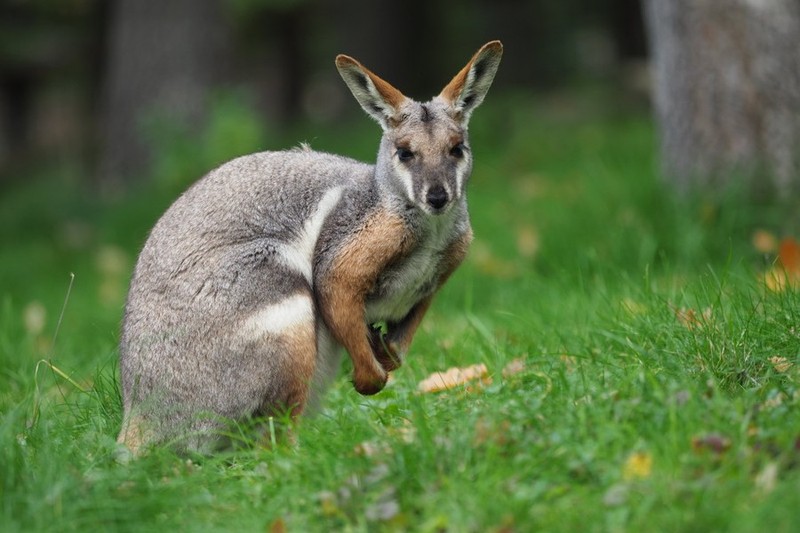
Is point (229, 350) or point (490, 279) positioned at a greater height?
point (229, 350)

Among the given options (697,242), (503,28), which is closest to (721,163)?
(697,242)

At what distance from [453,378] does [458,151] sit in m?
0.95

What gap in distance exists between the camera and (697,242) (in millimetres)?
6824

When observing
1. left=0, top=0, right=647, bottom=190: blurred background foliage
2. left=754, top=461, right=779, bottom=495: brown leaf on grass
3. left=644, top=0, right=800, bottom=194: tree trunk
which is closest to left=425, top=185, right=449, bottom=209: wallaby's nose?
left=754, top=461, right=779, bottom=495: brown leaf on grass

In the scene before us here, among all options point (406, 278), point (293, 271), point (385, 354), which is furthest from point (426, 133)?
point (385, 354)

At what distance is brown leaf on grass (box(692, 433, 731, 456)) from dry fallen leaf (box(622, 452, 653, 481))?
158 mm

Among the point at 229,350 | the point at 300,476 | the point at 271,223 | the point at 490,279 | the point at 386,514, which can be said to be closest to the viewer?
the point at 386,514

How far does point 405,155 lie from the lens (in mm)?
4438

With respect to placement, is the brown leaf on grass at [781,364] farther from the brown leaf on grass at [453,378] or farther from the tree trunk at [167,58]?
the tree trunk at [167,58]

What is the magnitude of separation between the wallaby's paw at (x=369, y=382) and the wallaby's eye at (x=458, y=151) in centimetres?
93

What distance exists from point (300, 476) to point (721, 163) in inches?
179

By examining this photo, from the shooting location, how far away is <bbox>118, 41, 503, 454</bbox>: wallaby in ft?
13.5

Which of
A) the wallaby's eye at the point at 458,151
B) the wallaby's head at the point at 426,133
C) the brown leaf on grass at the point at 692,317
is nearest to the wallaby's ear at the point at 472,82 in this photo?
the wallaby's head at the point at 426,133

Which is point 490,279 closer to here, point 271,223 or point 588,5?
point 271,223
